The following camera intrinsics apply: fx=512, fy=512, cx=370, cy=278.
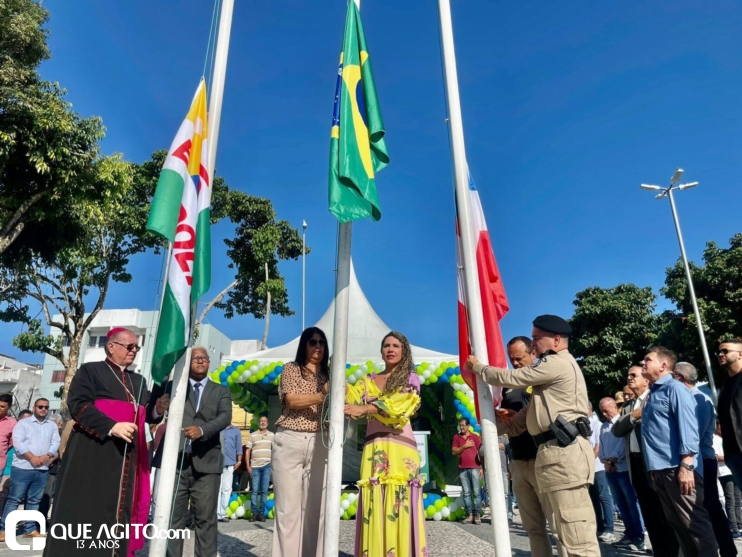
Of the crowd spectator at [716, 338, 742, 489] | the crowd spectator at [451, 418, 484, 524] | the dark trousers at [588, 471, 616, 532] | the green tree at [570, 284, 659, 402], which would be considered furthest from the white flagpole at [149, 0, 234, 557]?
the green tree at [570, 284, 659, 402]

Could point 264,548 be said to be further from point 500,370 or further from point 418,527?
point 500,370

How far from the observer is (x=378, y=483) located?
359 cm

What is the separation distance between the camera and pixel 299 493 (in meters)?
3.59

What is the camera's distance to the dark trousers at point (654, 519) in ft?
14.5

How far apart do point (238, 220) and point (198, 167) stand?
20567 mm

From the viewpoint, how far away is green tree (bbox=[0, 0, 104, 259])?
397 inches

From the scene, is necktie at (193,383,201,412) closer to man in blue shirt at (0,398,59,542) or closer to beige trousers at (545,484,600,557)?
beige trousers at (545,484,600,557)

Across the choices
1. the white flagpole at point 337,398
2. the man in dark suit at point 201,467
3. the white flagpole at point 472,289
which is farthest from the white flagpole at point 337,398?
the man in dark suit at point 201,467

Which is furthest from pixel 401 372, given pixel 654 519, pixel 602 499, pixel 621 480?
pixel 602 499

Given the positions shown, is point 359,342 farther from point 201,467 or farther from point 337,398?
point 337,398

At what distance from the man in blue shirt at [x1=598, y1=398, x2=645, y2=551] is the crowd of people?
148 cm

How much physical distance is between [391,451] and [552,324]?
4.70ft

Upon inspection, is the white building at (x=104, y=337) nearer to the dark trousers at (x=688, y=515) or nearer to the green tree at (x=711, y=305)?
the green tree at (x=711, y=305)

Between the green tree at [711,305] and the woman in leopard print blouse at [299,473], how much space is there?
18.1m
